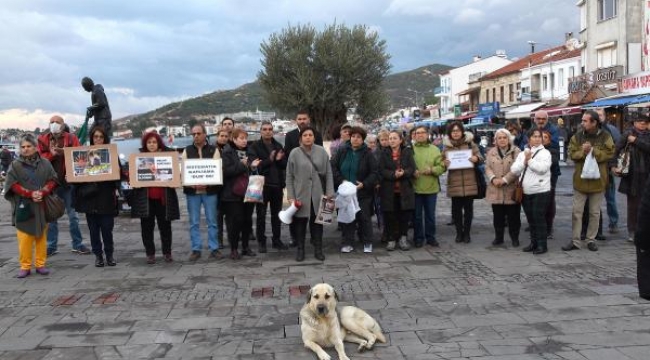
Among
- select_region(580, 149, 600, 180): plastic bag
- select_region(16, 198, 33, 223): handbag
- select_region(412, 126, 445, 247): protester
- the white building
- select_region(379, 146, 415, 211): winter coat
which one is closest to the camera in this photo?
select_region(16, 198, 33, 223): handbag

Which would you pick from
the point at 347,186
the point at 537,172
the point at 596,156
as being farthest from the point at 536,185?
the point at 347,186

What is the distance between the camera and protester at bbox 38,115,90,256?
27.6 feet

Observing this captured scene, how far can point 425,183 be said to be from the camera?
28.3ft

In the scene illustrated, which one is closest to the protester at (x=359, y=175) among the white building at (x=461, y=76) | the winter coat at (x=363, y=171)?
the winter coat at (x=363, y=171)

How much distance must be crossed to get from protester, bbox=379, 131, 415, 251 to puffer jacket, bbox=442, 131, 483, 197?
2.37 feet

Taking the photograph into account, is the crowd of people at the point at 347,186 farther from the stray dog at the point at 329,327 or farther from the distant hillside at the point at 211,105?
the distant hillside at the point at 211,105

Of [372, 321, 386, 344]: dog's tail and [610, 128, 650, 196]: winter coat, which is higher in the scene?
[610, 128, 650, 196]: winter coat

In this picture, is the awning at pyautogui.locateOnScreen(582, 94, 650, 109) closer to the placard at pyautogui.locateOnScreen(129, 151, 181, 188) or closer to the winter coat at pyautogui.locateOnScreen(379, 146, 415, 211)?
the winter coat at pyautogui.locateOnScreen(379, 146, 415, 211)

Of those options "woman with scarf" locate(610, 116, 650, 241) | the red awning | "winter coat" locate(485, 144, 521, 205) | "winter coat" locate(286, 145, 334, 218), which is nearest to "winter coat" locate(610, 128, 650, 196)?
"woman with scarf" locate(610, 116, 650, 241)

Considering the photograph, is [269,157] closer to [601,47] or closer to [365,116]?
[365,116]

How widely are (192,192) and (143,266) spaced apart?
3.92ft

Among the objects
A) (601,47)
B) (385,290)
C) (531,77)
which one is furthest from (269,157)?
(531,77)

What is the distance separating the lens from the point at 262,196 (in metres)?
8.18

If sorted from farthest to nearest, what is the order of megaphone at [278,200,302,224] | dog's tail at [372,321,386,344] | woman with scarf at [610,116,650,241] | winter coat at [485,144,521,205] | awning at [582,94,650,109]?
awning at [582,94,650,109] → winter coat at [485,144,521,205] → woman with scarf at [610,116,650,241] → megaphone at [278,200,302,224] → dog's tail at [372,321,386,344]
